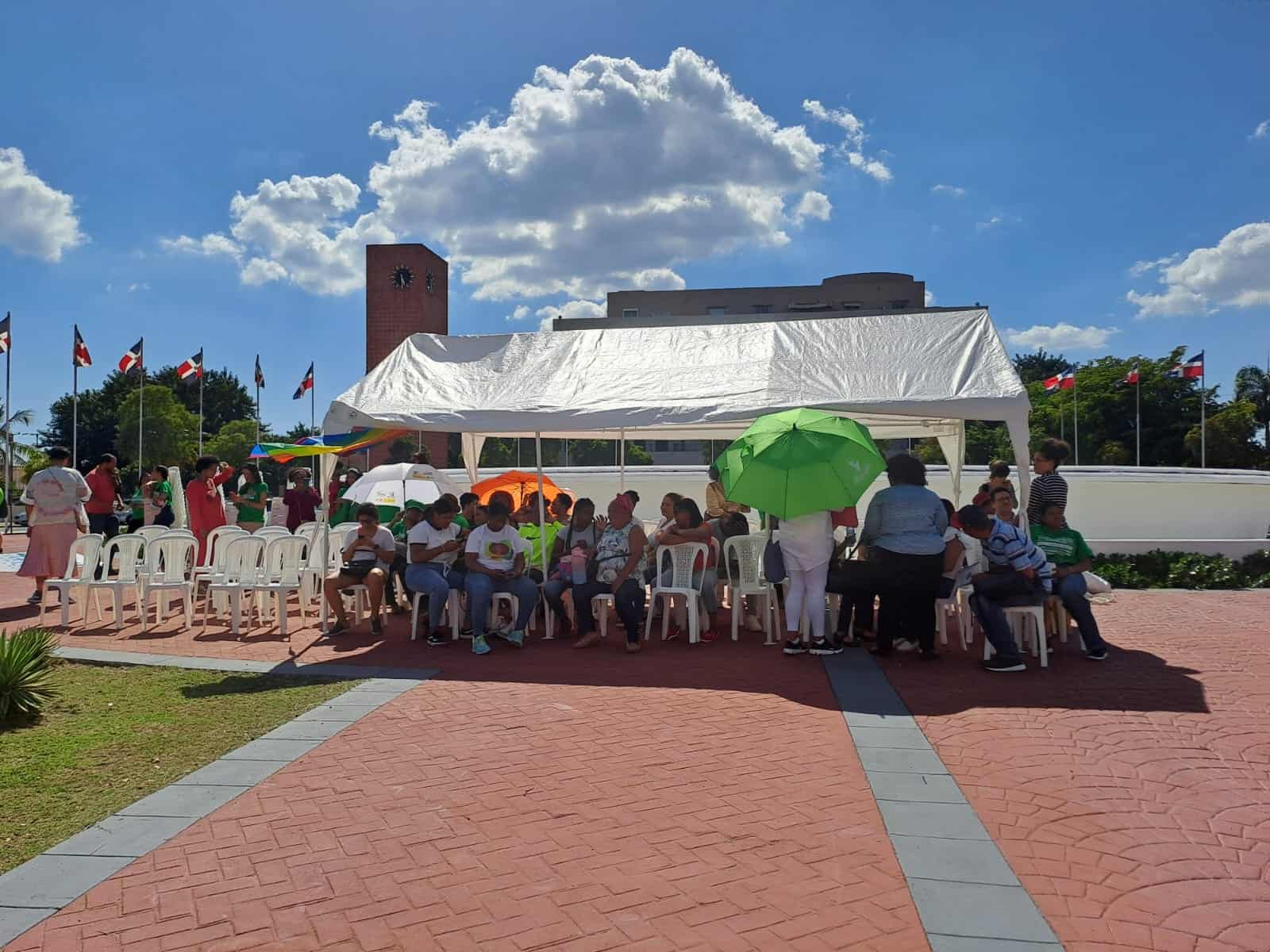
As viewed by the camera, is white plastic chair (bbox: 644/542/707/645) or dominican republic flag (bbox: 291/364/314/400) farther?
dominican republic flag (bbox: 291/364/314/400)

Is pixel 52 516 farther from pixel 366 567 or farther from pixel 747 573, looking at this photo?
pixel 747 573

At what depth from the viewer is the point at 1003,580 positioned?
7.00m

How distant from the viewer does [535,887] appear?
3.46 meters

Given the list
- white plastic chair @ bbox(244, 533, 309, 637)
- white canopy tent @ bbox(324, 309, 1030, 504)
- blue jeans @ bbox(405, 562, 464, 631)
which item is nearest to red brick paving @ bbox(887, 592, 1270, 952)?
white canopy tent @ bbox(324, 309, 1030, 504)

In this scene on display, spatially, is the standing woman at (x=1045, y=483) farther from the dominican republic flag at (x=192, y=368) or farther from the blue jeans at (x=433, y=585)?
the dominican republic flag at (x=192, y=368)

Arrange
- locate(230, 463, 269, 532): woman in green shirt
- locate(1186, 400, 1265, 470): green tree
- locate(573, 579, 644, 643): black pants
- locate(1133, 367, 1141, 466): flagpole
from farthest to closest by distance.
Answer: locate(1133, 367, 1141, 466): flagpole → locate(1186, 400, 1265, 470): green tree → locate(230, 463, 269, 532): woman in green shirt → locate(573, 579, 644, 643): black pants

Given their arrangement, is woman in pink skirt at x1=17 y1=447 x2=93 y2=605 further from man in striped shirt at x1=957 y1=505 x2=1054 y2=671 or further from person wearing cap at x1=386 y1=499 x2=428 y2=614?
man in striped shirt at x1=957 y1=505 x2=1054 y2=671

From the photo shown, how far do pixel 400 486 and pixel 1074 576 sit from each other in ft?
28.1

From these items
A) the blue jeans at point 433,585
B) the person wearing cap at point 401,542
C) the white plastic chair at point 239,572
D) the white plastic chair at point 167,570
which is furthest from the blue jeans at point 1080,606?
the white plastic chair at point 167,570

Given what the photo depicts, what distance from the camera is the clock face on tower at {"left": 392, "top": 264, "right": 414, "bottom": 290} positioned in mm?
40000

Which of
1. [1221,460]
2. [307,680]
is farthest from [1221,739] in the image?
[1221,460]

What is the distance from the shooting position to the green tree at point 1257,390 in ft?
181

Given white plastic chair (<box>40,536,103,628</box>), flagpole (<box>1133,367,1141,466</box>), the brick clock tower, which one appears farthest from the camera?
flagpole (<box>1133,367,1141,466</box>)

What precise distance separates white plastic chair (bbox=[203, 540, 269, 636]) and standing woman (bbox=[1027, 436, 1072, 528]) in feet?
25.3
